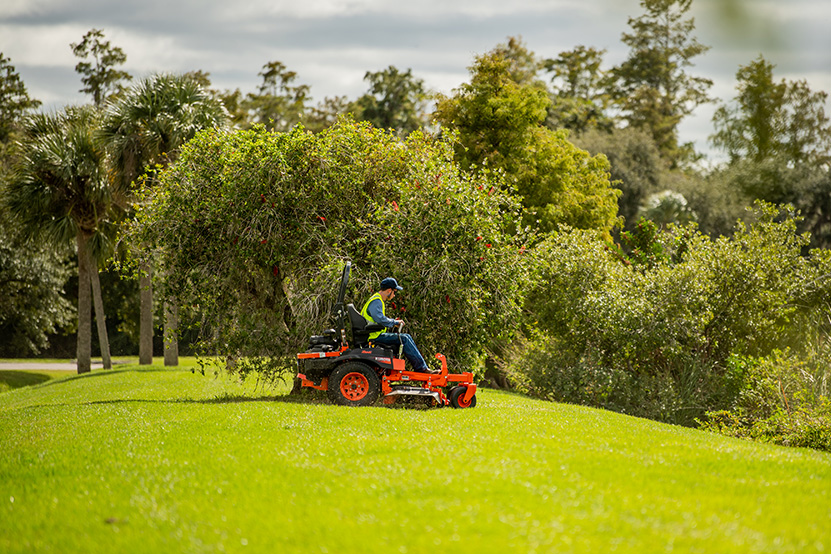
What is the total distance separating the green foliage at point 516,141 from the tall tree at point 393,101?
2038 centimetres

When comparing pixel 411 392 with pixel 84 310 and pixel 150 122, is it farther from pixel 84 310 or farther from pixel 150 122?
pixel 84 310

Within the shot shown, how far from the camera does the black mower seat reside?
1316 centimetres

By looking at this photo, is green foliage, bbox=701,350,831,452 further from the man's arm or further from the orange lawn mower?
the man's arm

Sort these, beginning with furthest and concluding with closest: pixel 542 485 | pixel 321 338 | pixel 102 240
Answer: pixel 102 240, pixel 321 338, pixel 542 485

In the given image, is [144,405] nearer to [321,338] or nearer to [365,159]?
[321,338]

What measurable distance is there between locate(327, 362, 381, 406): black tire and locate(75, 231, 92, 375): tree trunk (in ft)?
66.9

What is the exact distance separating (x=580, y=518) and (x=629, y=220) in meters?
46.4

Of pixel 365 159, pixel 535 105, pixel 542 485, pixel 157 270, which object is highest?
pixel 535 105

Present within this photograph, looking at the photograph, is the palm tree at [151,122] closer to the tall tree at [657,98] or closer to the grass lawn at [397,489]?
the grass lawn at [397,489]

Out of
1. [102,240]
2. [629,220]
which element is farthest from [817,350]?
[629,220]

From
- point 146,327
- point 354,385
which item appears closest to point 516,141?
point 146,327

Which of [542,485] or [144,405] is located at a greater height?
[542,485]

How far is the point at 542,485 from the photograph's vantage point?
6758 mm

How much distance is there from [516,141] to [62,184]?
1709cm
